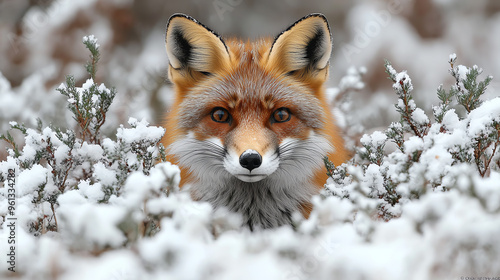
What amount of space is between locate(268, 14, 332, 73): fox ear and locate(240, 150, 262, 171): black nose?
31.5 inches

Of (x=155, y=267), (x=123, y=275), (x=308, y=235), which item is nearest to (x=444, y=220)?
(x=308, y=235)

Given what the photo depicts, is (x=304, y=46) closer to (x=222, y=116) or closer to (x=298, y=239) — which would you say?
(x=222, y=116)

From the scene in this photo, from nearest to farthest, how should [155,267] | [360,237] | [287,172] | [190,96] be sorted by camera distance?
[155,267] → [360,237] → [287,172] → [190,96]

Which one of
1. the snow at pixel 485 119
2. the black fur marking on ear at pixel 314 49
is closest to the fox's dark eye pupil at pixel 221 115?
the black fur marking on ear at pixel 314 49

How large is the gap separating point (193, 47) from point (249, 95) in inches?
21.3

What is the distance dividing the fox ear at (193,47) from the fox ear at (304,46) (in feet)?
1.11

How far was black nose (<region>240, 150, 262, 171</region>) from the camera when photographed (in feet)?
7.49

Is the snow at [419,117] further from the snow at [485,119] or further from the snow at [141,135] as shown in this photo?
the snow at [141,135]

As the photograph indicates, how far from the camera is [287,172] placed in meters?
2.71

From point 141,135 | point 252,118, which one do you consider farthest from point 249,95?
point 141,135

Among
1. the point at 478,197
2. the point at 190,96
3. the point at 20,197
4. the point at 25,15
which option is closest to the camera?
the point at 478,197

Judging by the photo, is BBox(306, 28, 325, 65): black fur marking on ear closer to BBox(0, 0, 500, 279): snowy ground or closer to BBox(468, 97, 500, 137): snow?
BBox(0, 0, 500, 279): snowy ground

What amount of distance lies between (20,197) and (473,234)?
188cm

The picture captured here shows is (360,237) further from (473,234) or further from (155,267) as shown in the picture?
(155,267)
